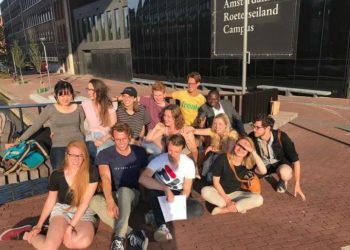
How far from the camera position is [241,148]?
14.5 ft

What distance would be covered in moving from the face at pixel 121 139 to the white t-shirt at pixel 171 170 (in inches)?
18.0

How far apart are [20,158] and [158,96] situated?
2.33m

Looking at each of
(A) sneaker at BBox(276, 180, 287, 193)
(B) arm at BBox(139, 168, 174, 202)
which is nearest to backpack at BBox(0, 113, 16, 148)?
(B) arm at BBox(139, 168, 174, 202)

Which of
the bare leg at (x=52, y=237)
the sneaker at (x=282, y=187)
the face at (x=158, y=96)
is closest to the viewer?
the bare leg at (x=52, y=237)

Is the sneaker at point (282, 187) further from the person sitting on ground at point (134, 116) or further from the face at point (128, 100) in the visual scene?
the face at point (128, 100)

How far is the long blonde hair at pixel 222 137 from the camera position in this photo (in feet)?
16.6

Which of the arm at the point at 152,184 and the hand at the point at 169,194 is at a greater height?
the arm at the point at 152,184

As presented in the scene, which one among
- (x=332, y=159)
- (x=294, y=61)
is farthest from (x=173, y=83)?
(x=332, y=159)

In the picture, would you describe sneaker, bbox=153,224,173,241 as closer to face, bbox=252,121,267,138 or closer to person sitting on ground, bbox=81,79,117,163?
person sitting on ground, bbox=81,79,117,163

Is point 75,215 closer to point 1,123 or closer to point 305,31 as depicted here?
point 1,123

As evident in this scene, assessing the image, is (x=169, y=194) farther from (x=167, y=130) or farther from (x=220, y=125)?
(x=220, y=125)

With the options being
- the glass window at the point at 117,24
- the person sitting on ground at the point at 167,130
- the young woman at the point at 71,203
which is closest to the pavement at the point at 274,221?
the young woman at the point at 71,203

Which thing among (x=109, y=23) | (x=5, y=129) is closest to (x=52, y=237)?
(x=5, y=129)

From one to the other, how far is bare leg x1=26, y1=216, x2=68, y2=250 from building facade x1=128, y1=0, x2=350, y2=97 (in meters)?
14.3
